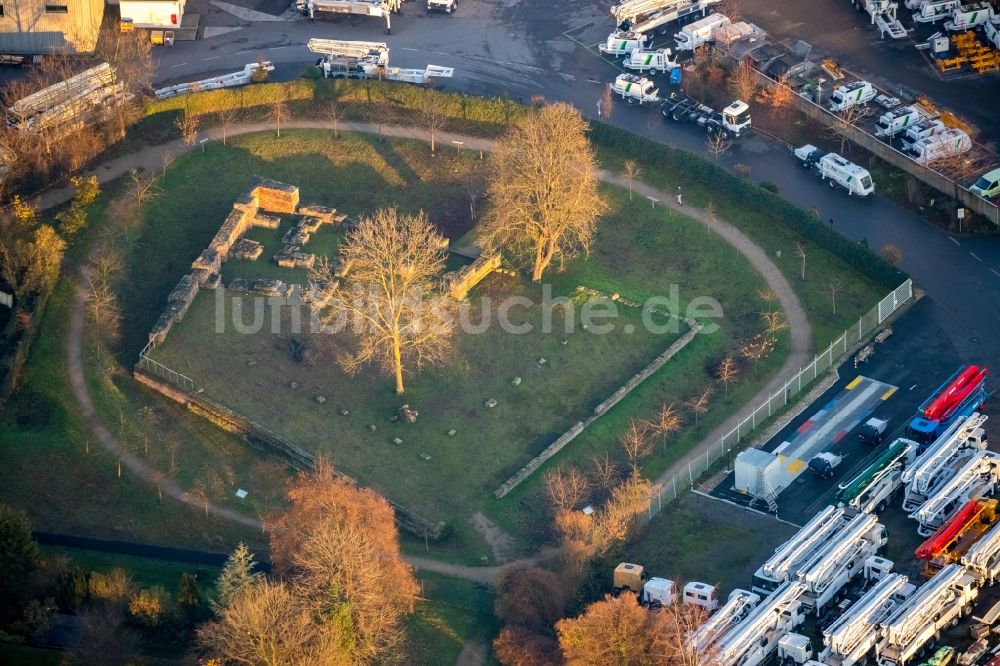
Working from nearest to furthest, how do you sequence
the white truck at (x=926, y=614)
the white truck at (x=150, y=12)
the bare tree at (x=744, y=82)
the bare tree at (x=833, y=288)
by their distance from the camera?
the white truck at (x=926, y=614), the bare tree at (x=833, y=288), the bare tree at (x=744, y=82), the white truck at (x=150, y=12)

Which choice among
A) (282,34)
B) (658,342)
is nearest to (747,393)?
(658,342)

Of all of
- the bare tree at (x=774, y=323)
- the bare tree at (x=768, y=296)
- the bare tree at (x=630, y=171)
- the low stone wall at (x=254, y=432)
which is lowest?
the low stone wall at (x=254, y=432)

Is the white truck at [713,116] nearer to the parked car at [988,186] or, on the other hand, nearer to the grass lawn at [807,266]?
the grass lawn at [807,266]

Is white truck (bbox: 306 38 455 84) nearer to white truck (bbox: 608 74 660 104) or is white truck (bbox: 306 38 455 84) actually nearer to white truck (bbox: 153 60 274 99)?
white truck (bbox: 153 60 274 99)

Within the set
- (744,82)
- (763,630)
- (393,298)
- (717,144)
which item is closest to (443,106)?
(717,144)

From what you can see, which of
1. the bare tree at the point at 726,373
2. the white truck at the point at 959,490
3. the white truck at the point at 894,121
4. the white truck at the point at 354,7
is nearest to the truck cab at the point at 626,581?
the white truck at the point at 959,490

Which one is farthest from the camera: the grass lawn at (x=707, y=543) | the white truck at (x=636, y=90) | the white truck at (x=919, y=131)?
the white truck at (x=636, y=90)
